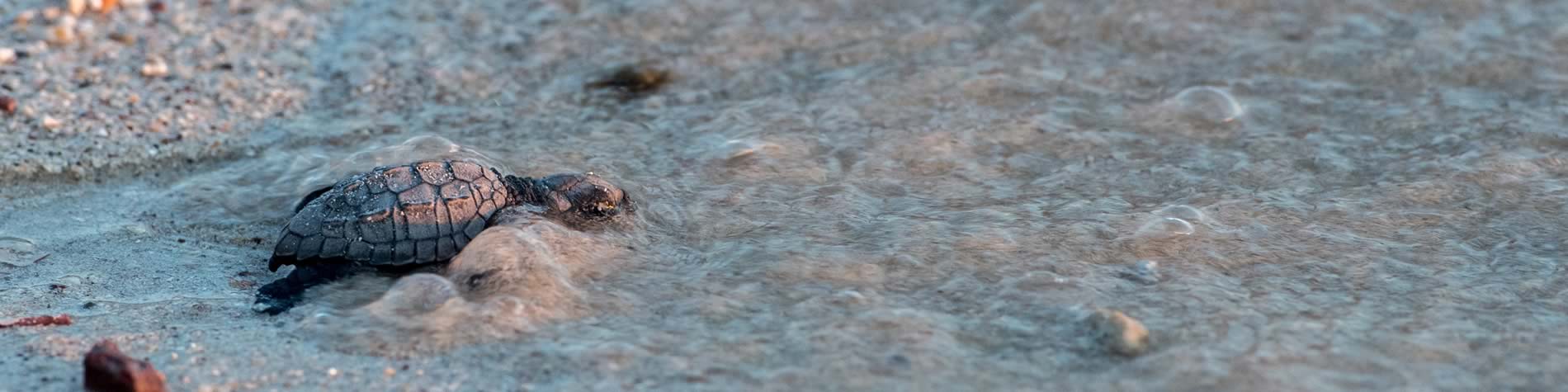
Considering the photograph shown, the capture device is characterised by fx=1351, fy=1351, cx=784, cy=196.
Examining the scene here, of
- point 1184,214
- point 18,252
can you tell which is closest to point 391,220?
point 18,252

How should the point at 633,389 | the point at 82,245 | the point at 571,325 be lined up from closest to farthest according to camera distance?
the point at 633,389 < the point at 571,325 < the point at 82,245

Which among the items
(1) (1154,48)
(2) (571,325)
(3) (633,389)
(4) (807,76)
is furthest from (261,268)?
(1) (1154,48)

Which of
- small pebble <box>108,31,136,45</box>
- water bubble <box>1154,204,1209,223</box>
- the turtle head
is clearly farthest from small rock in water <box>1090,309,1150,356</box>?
small pebble <box>108,31,136,45</box>

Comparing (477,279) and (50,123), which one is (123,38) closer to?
(50,123)

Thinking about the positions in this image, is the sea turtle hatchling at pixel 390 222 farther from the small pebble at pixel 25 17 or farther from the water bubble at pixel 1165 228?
the small pebble at pixel 25 17

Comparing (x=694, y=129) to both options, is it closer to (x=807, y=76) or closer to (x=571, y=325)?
(x=807, y=76)

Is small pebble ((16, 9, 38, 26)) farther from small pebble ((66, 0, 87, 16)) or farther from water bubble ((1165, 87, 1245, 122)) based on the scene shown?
water bubble ((1165, 87, 1245, 122))
